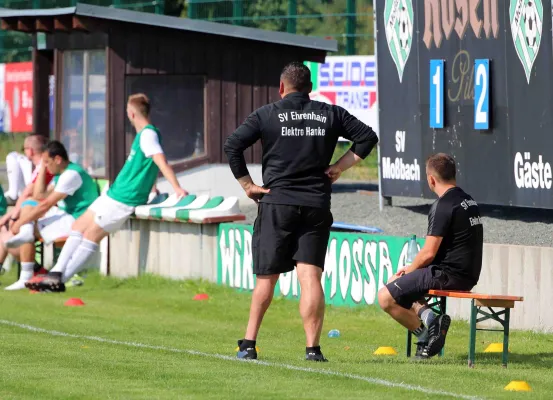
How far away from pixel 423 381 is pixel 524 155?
6.66 meters

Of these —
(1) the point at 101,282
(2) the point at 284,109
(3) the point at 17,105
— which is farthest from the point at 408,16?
(3) the point at 17,105

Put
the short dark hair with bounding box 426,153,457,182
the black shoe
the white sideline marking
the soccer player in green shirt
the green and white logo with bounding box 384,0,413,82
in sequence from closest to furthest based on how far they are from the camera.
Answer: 1. the white sideline marking
2. the short dark hair with bounding box 426,153,457,182
3. the black shoe
4. the soccer player in green shirt
5. the green and white logo with bounding box 384,0,413,82

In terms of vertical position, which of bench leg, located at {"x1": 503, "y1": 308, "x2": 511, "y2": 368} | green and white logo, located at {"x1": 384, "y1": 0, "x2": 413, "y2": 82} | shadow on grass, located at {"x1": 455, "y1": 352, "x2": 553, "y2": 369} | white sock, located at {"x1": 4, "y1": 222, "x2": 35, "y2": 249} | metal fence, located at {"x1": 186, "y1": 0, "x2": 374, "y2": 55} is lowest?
shadow on grass, located at {"x1": 455, "y1": 352, "x2": 553, "y2": 369}

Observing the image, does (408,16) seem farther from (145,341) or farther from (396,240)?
(145,341)

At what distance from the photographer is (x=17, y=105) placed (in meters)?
33.8

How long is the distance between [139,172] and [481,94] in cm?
383

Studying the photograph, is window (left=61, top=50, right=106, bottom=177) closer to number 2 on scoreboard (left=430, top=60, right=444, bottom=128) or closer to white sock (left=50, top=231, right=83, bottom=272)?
white sock (left=50, top=231, right=83, bottom=272)

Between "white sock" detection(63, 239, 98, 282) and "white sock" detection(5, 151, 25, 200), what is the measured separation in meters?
2.84

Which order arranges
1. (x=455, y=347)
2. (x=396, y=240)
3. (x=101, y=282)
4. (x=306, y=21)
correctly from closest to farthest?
(x=455, y=347) → (x=396, y=240) → (x=101, y=282) → (x=306, y=21)

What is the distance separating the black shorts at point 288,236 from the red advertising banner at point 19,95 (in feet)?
78.6

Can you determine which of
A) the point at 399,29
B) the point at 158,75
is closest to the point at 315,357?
the point at 399,29

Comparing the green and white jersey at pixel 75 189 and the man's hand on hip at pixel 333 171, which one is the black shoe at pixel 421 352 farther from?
the green and white jersey at pixel 75 189

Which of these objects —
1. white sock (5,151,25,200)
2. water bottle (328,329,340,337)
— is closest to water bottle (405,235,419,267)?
water bottle (328,329,340,337)

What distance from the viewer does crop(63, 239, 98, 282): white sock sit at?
1539 cm
